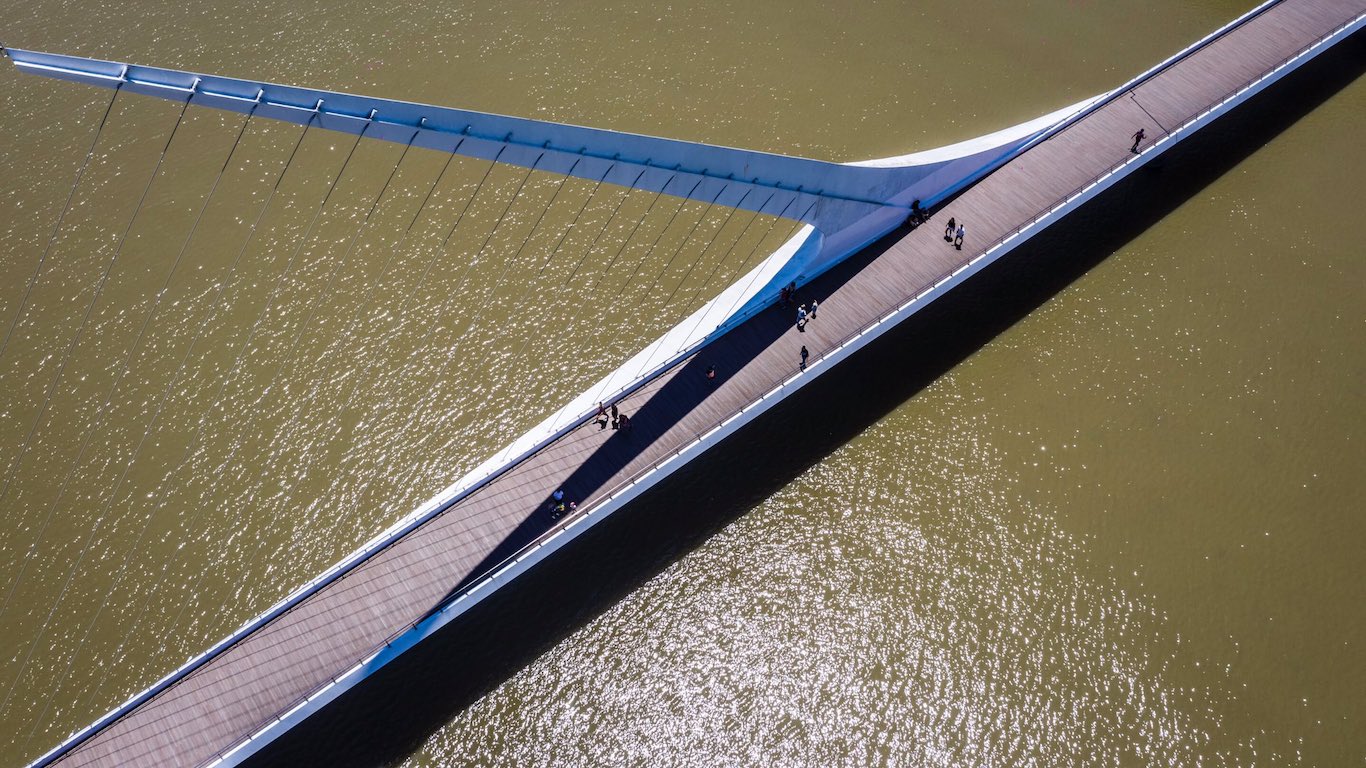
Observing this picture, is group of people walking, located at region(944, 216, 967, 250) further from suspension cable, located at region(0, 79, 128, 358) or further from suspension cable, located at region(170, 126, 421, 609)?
suspension cable, located at region(0, 79, 128, 358)

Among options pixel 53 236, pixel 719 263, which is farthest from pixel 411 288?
pixel 53 236

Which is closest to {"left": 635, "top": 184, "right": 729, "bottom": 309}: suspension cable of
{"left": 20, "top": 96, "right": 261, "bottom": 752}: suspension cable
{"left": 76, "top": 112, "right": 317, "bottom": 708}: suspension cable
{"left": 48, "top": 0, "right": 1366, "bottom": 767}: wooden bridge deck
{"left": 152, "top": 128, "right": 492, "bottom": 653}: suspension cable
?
{"left": 48, "top": 0, "right": 1366, "bottom": 767}: wooden bridge deck

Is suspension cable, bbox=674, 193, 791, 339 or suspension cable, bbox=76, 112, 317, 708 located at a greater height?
suspension cable, bbox=76, 112, 317, 708

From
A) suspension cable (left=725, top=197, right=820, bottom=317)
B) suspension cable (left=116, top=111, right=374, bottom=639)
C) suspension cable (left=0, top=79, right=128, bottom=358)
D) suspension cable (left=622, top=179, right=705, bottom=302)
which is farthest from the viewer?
suspension cable (left=622, top=179, right=705, bottom=302)

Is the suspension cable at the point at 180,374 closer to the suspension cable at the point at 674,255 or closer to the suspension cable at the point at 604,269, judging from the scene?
the suspension cable at the point at 604,269

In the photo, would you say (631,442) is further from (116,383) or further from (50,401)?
(50,401)

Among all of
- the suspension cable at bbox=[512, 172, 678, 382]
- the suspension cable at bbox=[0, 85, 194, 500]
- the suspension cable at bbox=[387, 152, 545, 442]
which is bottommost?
the suspension cable at bbox=[512, 172, 678, 382]
